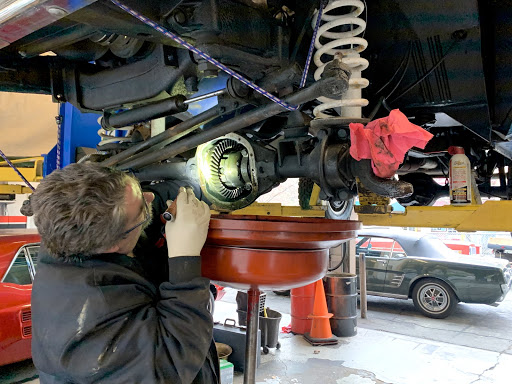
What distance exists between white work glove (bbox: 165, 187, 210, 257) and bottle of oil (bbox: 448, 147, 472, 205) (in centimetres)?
158

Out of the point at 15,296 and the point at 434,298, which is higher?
the point at 15,296

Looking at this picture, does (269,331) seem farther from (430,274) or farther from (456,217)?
(430,274)

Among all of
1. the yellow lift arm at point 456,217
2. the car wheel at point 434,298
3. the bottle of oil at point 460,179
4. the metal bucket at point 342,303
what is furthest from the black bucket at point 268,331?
the car wheel at point 434,298

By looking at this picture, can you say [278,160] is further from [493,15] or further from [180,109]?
[493,15]

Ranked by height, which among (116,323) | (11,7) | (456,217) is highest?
(11,7)

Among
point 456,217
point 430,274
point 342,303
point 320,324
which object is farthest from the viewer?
point 430,274

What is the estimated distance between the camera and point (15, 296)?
11.0ft

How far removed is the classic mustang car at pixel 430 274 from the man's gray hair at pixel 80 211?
18.8 feet

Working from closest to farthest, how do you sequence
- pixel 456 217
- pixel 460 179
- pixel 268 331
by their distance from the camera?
pixel 456 217 → pixel 460 179 → pixel 268 331

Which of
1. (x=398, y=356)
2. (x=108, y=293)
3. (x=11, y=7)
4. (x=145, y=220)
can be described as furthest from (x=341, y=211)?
(x=398, y=356)

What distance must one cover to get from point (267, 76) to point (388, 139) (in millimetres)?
508

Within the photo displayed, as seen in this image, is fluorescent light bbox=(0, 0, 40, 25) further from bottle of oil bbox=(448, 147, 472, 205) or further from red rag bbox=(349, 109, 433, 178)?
bottle of oil bbox=(448, 147, 472, 205)

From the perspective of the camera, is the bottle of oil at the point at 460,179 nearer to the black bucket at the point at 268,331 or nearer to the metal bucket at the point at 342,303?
the black bucket at the point at 268,331

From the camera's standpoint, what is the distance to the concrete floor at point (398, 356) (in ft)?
11.7
